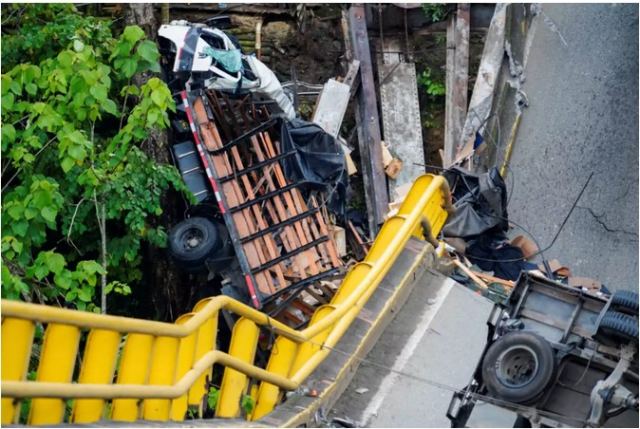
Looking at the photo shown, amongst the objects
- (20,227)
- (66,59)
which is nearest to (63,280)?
(20,227)

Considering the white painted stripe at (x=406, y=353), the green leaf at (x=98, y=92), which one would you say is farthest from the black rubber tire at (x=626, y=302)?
the green leaf at (x=98, y=92)

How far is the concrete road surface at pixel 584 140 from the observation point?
13.5 meters

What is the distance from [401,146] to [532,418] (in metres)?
8.57

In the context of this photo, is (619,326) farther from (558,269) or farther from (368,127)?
(368,127)

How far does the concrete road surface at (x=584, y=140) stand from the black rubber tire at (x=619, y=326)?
20.4ft

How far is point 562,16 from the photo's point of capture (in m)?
15.6

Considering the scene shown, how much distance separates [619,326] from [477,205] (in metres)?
6.59

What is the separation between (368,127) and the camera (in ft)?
49.4

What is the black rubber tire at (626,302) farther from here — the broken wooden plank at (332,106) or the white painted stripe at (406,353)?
the broken wooden plank at (332,106)

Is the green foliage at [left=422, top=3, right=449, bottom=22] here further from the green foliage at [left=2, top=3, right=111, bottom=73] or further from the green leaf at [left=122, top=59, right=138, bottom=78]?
the green leaf at [left=122, top=59, right=138, bottom=78]

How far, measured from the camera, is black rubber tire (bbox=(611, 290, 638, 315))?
6949 mm

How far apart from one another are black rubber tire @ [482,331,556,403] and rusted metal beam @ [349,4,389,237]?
7.38m

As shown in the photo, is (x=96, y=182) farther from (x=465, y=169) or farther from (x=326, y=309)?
(x=465, y=169)

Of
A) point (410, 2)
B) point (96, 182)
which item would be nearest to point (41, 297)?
point (96, 182)
